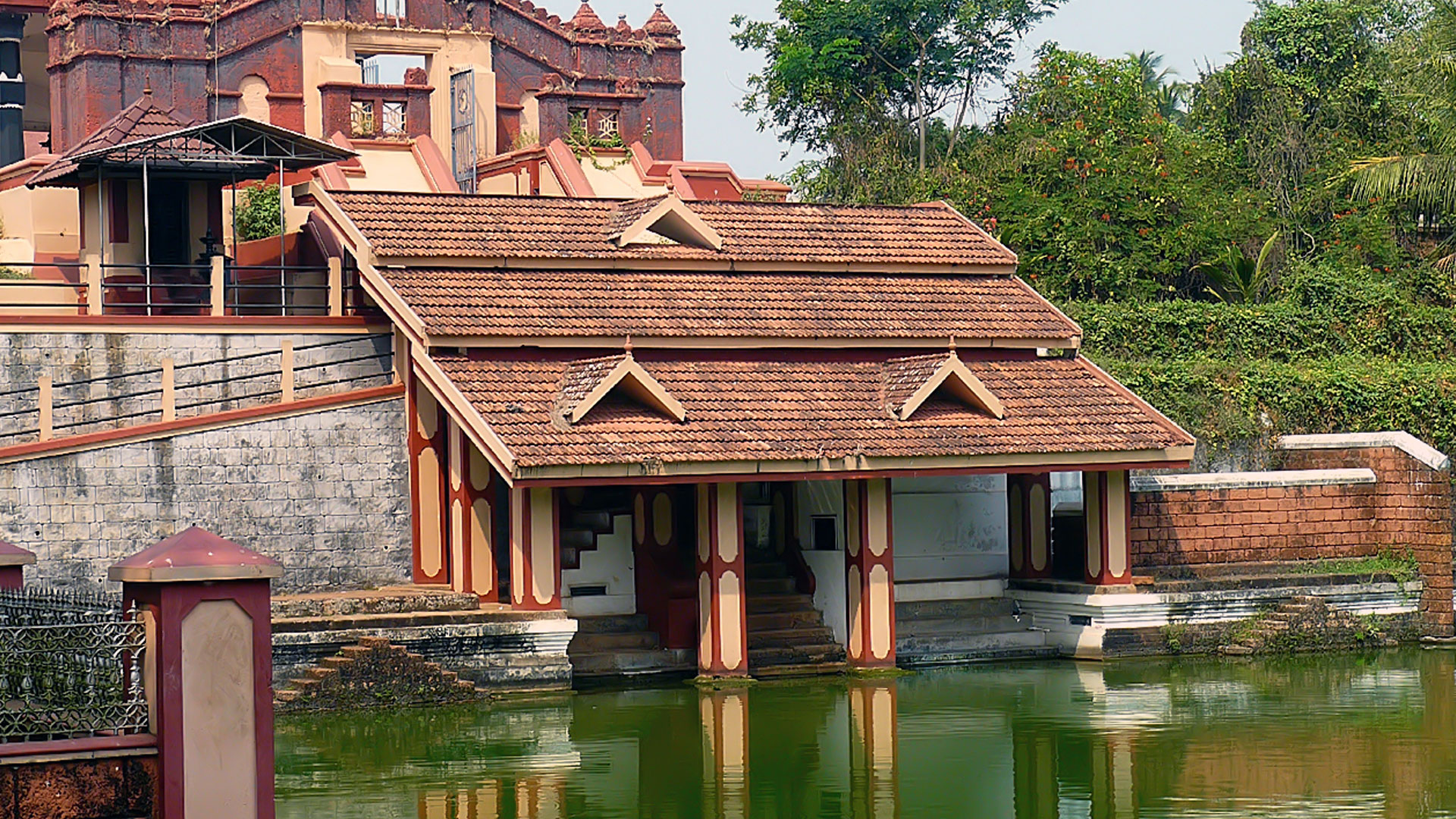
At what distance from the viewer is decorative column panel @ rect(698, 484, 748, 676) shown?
19188mm

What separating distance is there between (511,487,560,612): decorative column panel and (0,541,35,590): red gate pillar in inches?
232

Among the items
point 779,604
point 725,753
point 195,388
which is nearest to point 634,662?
point 779,604

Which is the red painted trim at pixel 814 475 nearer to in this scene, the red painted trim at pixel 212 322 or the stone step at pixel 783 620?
the stone step at pixel 783 620

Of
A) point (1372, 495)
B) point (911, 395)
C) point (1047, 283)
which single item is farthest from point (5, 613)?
point (1047, 283)

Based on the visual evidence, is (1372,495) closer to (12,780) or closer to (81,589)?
(81,589)

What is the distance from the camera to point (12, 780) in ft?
30.3

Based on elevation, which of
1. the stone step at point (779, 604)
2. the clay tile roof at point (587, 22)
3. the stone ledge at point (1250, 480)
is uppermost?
the clay tile roof at point (587, 22)

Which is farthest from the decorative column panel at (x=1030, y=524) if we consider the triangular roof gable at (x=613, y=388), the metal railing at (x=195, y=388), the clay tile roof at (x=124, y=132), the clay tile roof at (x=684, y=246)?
the clay tile roof at (x=124, y=132)

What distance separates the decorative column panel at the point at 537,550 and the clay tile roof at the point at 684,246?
295 cm

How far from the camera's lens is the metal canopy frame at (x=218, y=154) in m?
22.0

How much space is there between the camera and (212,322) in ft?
69.1

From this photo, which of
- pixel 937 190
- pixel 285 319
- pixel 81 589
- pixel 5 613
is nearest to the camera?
pixel 5 613

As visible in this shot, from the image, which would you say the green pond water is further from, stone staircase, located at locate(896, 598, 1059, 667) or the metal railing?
the metal railing

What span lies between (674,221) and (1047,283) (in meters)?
10.3
